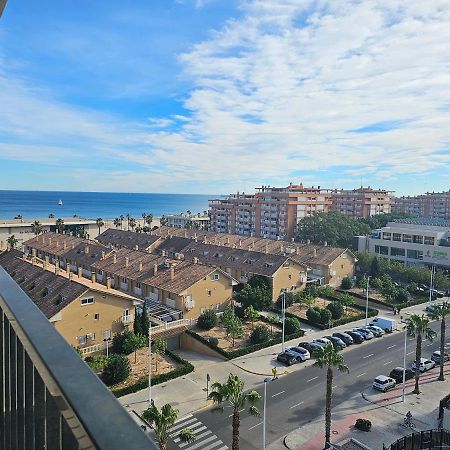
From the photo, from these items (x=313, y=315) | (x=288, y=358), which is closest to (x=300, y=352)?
(x=288, y=358)

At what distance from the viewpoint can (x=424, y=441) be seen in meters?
24.2

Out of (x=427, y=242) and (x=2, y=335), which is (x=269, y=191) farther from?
(x=2, y=335)

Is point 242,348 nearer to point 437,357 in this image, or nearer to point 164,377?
point 164,377

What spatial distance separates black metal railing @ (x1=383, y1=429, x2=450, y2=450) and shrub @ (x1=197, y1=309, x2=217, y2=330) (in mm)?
20375

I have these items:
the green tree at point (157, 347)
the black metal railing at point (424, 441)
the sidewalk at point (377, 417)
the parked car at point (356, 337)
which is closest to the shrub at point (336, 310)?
the parked car at point (356, 337)

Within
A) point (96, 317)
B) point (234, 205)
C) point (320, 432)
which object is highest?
point (234, 205)

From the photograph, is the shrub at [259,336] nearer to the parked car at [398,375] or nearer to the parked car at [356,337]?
the parked car at [356,337]

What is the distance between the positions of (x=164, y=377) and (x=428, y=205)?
547 ft

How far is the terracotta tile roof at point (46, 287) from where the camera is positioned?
34500 mm

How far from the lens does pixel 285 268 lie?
2108 inches

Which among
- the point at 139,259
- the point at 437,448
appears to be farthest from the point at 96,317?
the point at 437,448

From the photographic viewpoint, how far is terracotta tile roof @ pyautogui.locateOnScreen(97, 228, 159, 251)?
7331 centimetres

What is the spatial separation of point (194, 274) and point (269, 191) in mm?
78046

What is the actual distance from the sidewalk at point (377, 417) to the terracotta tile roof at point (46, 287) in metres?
Result: 18.7
